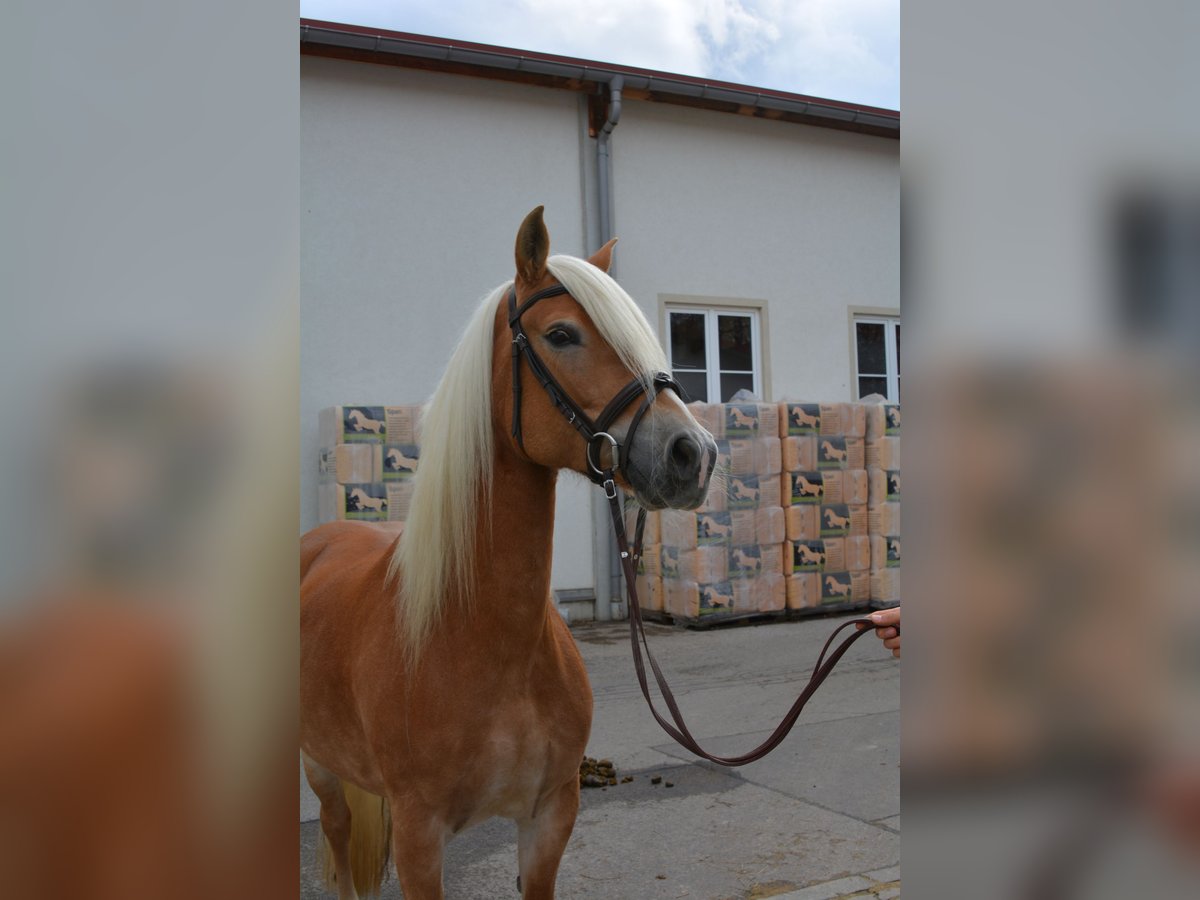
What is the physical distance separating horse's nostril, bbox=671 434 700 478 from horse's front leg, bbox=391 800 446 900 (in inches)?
38.8

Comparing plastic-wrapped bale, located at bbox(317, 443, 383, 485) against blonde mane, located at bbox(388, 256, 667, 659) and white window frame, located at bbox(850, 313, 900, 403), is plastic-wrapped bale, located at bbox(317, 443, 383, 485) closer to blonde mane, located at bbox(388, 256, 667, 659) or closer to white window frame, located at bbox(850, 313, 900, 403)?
white window frame, located at bbox(850, 313, 900, 403)

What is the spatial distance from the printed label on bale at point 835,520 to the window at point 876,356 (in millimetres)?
1899

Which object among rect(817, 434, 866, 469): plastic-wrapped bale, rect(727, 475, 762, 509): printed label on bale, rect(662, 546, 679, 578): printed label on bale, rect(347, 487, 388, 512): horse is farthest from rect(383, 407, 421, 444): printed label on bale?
rect(817, 434, 866, 469): plastic-wrapped bale

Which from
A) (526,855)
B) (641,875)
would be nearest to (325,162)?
(641,875)

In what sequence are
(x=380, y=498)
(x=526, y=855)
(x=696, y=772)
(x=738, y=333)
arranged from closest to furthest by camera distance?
(x=526, y=855), (x=696, y=772), (x=380, y=498), (x=738, y=333)

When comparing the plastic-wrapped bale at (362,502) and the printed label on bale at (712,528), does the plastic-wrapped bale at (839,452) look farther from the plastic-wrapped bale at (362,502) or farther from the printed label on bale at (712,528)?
the plastic-wrapped bale at (362,502)

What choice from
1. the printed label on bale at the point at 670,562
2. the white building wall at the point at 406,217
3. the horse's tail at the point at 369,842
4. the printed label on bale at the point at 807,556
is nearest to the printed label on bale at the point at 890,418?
the printed label on bale at the point at 807,556
